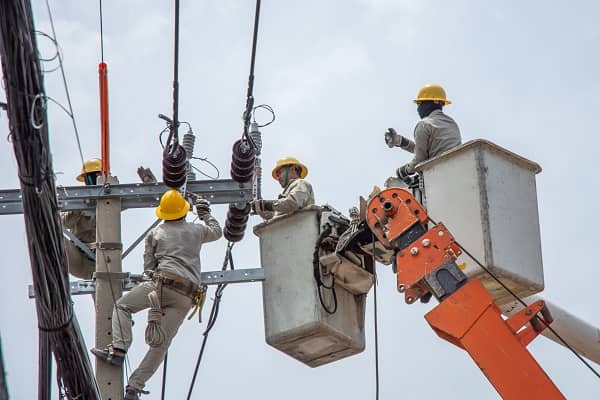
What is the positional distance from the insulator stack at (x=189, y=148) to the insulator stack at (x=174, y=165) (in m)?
0.38

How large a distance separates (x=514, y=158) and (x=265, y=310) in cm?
282

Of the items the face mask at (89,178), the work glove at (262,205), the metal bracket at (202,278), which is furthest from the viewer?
the face mask at (89,178)

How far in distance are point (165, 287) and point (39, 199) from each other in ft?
12.7

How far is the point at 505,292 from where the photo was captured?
486 inches

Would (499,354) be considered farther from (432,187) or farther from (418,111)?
(418,111)

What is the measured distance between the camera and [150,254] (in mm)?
13781

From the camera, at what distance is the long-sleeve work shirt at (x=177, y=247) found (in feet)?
44.6

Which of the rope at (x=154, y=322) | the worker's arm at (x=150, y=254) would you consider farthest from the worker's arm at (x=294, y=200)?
the rope at (x=154, y=322)

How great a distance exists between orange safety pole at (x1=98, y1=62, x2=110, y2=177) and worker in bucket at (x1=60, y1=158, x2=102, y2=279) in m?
0.38

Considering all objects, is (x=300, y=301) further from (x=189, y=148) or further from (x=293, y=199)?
(x=189, y=148)

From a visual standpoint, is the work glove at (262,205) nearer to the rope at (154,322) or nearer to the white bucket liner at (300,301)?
the white bucket liner at (300,301)

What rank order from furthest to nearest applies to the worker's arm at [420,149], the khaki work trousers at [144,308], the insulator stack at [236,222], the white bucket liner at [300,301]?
the insulator stack at [236,222]
the white bucket liner at [300,301]
the worker's arm at [420,149]
the khaki work trousers at [144,308]

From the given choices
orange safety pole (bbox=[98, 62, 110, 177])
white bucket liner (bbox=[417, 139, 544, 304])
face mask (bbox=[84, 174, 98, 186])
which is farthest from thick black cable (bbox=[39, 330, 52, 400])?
face mask (bbox=[84, 174, 98, 186])

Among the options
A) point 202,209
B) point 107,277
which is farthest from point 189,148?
point 107,277
